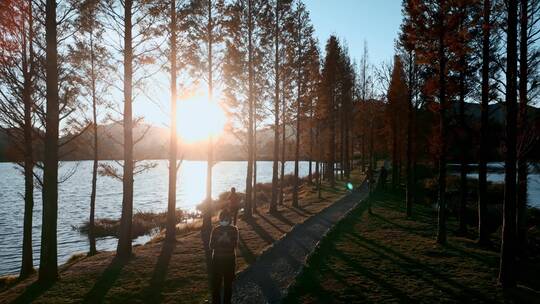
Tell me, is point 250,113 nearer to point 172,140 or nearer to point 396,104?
point 172,140

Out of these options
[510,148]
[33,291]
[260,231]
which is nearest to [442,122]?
[510,148]

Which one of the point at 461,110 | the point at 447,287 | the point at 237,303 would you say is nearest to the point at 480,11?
the point at 461,110

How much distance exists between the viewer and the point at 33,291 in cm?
1033

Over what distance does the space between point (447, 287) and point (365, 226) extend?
29.1 ft

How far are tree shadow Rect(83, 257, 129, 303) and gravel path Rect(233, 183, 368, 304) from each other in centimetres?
319

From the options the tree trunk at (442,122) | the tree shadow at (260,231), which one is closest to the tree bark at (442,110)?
the tree trunk at (442,122)

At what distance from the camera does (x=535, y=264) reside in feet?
42.7

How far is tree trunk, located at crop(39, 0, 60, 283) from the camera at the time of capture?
10711mm

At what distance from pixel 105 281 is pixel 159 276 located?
1.39 metres

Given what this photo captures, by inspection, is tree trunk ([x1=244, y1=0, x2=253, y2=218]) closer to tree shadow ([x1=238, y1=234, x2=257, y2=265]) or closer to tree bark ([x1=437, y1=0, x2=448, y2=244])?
tree shadow ([x1=238, y1=234, x2=257, y2=265])

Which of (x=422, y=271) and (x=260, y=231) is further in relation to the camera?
(x=260, y=231)

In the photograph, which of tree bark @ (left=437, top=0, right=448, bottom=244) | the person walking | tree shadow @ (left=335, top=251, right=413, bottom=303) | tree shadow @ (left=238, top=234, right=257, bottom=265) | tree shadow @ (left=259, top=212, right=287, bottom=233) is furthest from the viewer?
tree shadow @ (left=259, top=212, right=287, bottom=233)

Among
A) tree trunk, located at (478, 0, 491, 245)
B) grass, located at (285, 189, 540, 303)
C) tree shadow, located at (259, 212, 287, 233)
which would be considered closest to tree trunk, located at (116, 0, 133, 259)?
grass, located at (285, 189, 540, 303)

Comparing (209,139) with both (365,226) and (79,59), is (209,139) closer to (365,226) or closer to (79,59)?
(79,59)
